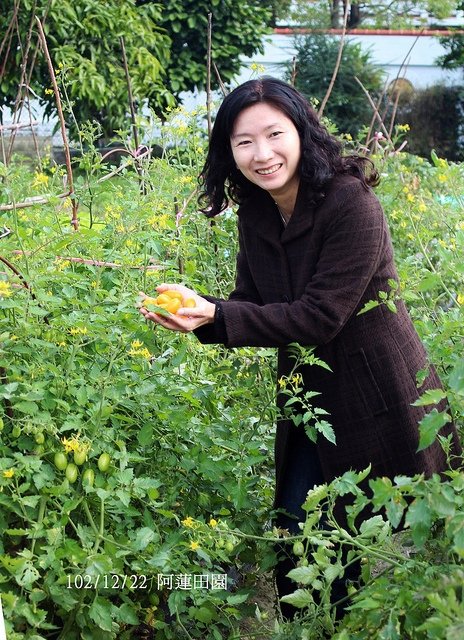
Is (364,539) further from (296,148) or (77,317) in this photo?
(296,148)

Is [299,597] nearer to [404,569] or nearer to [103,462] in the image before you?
[404,569]

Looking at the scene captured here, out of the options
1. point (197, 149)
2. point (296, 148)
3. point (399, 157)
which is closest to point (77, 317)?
point (296, 148)

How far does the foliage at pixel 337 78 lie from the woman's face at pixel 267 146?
46.1 ft

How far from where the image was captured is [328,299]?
2107 millimetres

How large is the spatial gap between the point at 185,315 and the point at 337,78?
600 inches

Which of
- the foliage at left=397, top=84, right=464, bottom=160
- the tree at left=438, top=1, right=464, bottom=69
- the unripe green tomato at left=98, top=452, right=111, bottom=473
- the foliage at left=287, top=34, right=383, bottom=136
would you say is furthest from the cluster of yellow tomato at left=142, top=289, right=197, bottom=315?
the tree at left=438, top=1, right=464, bottom=69

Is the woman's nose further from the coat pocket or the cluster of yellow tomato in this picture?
the coat pocket

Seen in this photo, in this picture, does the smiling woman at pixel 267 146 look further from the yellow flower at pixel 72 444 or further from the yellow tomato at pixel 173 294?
the yellow flower at pixel 72 444

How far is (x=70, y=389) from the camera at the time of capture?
200cm

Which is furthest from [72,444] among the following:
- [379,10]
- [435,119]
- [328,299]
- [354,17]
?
[379,10]

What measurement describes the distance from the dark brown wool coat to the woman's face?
0.22ft

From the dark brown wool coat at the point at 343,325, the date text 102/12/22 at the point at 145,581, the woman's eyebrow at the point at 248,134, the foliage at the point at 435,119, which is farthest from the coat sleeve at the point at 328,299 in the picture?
the foliage at the point at 435,119

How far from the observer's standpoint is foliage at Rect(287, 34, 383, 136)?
55.3 feet

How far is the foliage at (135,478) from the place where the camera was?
1769mm
